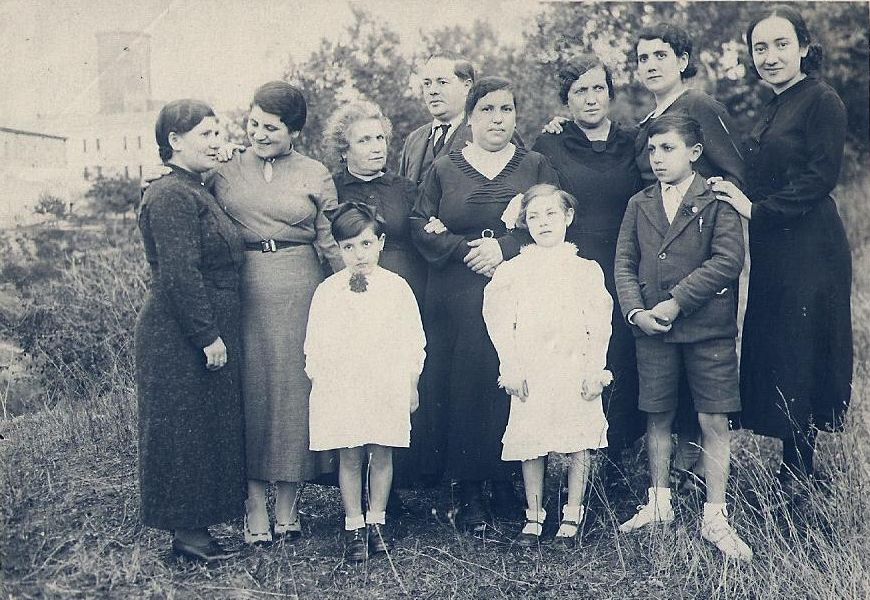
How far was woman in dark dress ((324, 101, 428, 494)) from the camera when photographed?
415cm

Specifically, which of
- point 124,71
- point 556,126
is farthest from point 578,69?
point 124,71

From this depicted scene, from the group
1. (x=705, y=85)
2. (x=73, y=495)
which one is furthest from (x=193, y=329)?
(x=705, y=85)

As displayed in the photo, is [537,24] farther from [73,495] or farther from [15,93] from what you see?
[73,495]

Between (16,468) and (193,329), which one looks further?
(16,468)

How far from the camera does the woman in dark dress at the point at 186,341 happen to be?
→ 3.68 meters

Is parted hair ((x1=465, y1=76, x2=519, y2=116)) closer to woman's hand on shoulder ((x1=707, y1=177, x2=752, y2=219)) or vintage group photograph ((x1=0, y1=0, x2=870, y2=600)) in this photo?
vintage group photograph ((x1=0, y1=0, x2=870, y2=600))

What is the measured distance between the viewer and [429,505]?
15.8 feet

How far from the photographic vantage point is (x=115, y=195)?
7.36 metres

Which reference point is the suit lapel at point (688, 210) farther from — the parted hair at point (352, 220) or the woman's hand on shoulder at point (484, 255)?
the parted hair at point (352, 220)

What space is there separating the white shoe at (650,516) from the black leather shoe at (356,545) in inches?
49.0

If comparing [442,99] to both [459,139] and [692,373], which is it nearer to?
[459,139]

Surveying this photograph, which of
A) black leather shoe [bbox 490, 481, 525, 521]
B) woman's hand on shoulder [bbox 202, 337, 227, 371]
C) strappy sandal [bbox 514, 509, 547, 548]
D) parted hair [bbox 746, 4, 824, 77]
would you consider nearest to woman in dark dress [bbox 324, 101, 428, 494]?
black leather shoe [bbox 490, 481, 525, 521]

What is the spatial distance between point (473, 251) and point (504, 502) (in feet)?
4.37

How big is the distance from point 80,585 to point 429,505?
1.88 m
